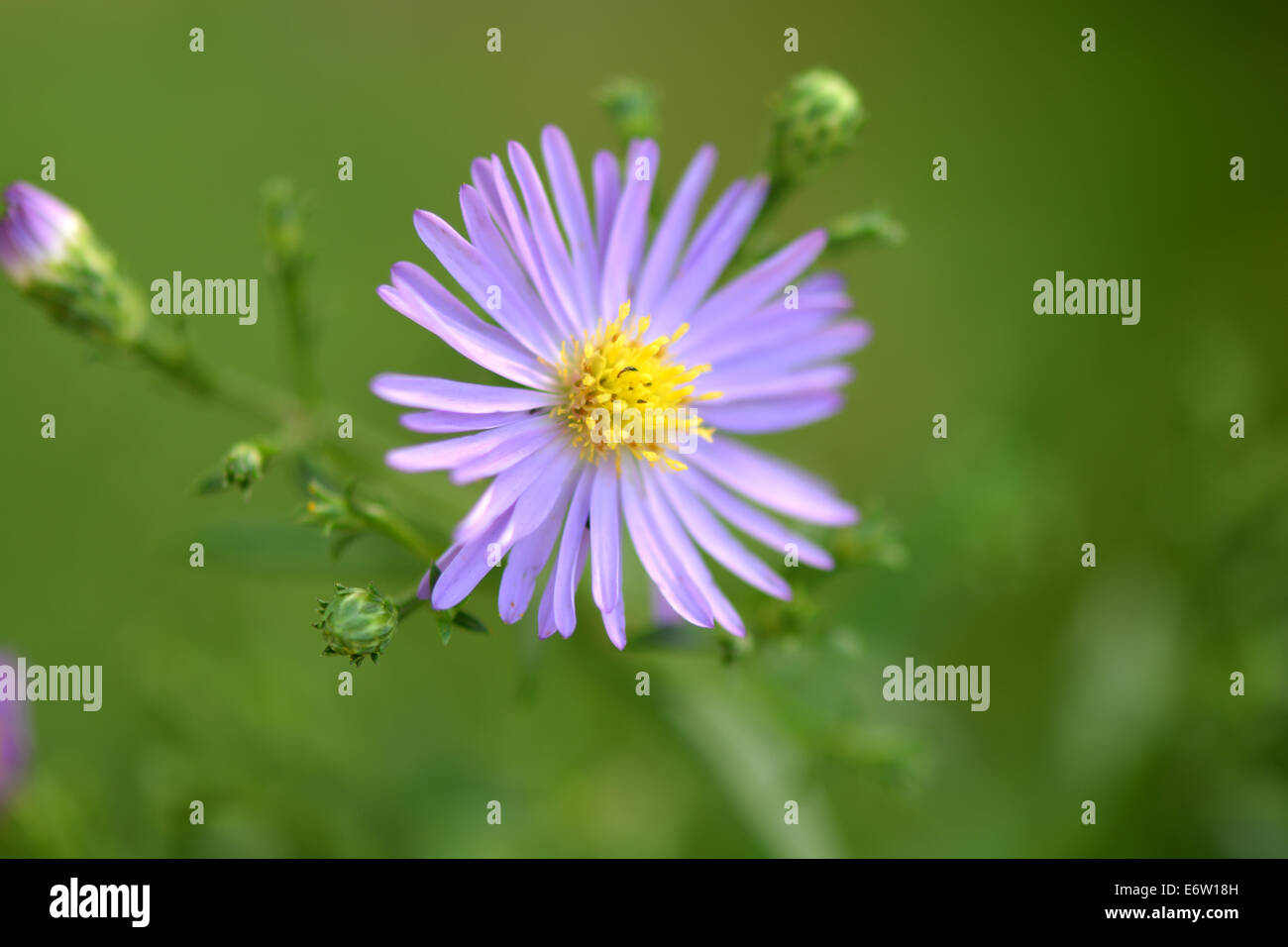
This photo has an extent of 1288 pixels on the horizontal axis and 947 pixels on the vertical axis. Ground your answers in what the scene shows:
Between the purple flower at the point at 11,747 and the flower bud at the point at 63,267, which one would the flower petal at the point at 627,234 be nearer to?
the flower bud at the point at 63,267

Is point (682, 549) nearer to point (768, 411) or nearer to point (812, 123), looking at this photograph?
point (768, 411)

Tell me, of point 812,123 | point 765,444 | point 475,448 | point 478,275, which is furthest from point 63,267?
point 765,444

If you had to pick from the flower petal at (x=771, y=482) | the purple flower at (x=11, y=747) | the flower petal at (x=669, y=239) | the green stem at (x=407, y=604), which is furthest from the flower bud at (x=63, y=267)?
the flower petal at (x=771, y=482)

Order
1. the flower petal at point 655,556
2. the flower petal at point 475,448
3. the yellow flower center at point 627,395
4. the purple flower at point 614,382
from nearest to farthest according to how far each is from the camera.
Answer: the flower petal at point 475,448, the purple flower at point 614,382, the flower petal at point 655,556, the yellow flower center at point 627,395

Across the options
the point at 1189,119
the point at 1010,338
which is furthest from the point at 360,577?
the point at 1189,119

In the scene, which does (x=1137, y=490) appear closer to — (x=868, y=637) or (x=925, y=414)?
(x=925, y=414)

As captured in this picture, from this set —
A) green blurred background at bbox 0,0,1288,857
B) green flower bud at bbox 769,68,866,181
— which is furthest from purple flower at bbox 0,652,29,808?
green flower bud at bbox 769,68,866,181

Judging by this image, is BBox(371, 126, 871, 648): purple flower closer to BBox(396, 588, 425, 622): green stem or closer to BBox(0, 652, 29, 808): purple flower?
BBox(396, 588, 425, 622): green stem
